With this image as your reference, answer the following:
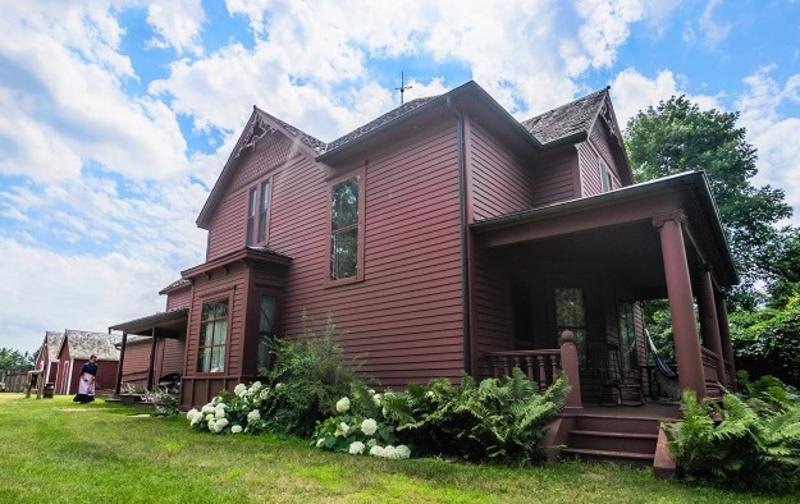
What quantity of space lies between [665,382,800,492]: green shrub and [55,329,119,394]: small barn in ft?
114

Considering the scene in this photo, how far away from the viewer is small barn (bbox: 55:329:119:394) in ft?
103

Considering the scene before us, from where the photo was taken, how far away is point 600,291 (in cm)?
919

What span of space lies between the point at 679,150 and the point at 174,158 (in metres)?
22.0

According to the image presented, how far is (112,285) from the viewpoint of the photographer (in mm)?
21516

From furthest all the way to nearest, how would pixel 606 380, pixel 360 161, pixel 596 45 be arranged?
1. pixel 596 45
2. pixel 360 161
3. pixel 606 380

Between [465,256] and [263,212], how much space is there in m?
6.37

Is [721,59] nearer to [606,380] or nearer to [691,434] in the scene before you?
[606,380]

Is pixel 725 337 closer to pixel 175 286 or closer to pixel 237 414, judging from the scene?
pixel 237 414

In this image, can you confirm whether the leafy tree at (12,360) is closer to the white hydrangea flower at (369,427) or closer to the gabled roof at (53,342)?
the gabled roof at (53,342)

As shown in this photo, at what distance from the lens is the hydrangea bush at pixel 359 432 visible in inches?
226

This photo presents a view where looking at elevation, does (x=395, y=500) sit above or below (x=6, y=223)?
below

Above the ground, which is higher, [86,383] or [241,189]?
[241,189]

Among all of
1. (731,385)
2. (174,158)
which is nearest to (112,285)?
(174,158)

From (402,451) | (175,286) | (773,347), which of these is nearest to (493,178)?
(402,451)
